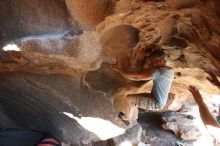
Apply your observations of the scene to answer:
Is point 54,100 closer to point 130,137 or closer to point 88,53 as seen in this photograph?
point 88,53

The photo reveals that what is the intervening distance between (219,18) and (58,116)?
2.21 meters

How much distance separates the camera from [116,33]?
312cm

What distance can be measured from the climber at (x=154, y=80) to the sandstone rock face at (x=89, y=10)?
1034 mm

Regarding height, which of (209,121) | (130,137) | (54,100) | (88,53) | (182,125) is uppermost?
(88,53)

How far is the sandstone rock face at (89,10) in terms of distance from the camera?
92.0 inches

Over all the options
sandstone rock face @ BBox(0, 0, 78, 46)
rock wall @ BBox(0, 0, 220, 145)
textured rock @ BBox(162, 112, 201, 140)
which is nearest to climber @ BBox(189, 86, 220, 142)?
rock wall @ BBox(0, 0, 220, 145)

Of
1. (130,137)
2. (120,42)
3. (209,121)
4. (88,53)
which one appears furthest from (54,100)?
(209,121)

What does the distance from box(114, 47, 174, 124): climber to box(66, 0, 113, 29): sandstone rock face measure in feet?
3.39

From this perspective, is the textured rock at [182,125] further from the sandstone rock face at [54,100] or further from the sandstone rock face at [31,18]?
the sandstone rock face at [31,18]

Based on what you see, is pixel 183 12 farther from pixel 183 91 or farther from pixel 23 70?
pixel 183 91

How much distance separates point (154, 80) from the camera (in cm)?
330

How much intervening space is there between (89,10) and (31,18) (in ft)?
1.74

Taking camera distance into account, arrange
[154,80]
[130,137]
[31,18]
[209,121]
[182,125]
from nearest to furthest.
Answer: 1. [31,18]
2. [209,121]
3. [154,80]
4. [130,137]
5. [182,125]

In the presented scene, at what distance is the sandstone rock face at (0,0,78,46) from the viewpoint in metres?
2.37
